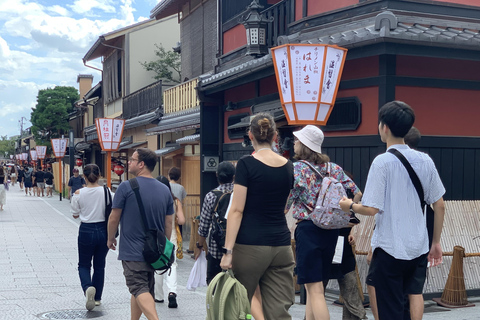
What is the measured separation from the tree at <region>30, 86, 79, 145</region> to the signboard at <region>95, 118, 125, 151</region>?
37.4m

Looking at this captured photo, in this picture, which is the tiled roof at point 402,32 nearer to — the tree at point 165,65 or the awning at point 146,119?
the awning at point 146,119

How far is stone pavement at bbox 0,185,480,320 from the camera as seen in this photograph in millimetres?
6895

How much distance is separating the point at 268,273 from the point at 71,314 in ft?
10.4

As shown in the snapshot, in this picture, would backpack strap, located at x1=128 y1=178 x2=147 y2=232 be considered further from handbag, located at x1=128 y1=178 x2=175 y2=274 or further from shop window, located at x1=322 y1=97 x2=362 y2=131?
shop window, located at x1=322 y1=97 x2=362 y2=131

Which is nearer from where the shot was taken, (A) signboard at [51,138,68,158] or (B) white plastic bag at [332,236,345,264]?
(B) white plastic bag at [332,236,345,264]

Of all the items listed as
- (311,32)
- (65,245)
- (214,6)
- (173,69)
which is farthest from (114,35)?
(311,32)

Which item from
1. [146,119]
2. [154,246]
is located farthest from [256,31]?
[146,119]

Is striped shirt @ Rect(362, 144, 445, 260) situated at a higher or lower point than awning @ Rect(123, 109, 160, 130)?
lower

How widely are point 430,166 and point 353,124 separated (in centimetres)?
435

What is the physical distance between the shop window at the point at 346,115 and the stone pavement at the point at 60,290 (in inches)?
94.3

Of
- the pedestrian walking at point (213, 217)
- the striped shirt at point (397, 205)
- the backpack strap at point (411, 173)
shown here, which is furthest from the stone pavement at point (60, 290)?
the backpack strap at point (411, 173)

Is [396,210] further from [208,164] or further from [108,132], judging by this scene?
[108,132]

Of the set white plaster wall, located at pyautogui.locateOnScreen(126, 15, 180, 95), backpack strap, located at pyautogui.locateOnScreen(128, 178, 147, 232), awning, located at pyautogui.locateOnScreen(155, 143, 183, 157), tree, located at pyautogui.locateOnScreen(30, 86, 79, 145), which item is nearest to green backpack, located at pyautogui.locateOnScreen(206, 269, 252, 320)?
backpack strap, located at pyautogui.locateOnScreen(128, 178, 147, 232)

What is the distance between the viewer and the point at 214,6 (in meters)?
16.2
